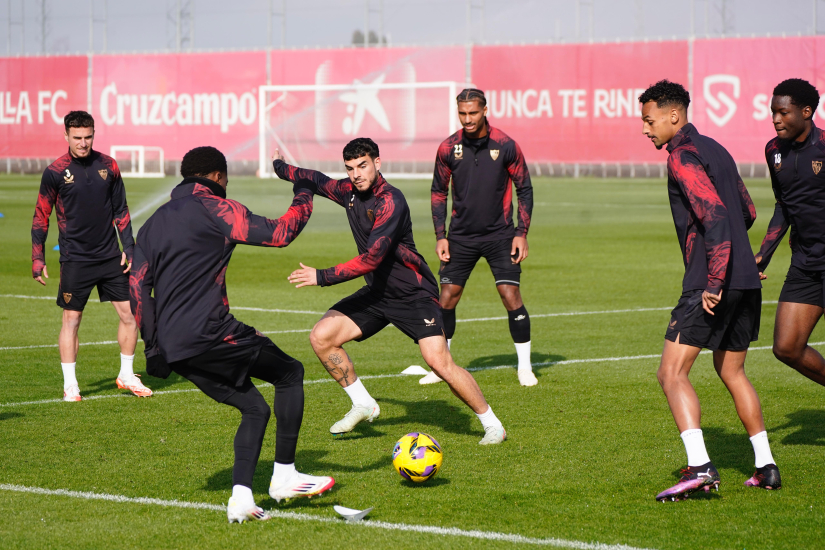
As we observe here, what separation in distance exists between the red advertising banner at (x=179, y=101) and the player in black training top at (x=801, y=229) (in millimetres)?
46578

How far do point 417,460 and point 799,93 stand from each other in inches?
131

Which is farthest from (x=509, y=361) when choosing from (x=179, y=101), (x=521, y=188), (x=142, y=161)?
(x=179, y=101)

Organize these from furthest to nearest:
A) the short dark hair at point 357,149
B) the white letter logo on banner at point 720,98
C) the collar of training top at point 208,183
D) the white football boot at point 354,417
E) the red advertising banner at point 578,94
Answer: the red advertising banner at point 578,94 → the white letter logo on banner at point 720,98 → the white football boot at point 354,417 → the short dark hair at point 357,149 → the collar of training top at point 208,183

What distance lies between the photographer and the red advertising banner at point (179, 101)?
175ft

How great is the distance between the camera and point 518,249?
9.49 meters

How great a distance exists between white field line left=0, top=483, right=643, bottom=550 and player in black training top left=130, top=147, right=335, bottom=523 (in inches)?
12.8

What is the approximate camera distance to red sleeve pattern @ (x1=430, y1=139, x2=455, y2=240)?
9.65 metres

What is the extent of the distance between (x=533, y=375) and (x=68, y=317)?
4231mm

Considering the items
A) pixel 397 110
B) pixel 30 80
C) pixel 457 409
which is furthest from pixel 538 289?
pixel 30 80

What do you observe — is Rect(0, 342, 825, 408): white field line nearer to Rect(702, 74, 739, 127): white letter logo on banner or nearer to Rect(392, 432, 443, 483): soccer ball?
Rect(392, 432, 443, 483): soccer ball

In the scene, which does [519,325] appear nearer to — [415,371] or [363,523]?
[415,371]

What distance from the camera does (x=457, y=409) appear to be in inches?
334

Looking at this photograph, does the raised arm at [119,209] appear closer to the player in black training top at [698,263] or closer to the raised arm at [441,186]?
the raised arm at [441,186]

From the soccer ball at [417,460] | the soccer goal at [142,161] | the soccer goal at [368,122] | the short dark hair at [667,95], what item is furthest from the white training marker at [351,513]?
the soccer goal at [142,161]
